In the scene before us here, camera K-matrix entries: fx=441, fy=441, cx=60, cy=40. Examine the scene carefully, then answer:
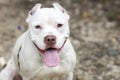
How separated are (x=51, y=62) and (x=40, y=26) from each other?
36cm

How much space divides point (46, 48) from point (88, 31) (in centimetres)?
257

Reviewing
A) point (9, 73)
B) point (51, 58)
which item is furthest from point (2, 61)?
point (51, 58)

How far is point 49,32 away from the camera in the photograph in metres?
4.13

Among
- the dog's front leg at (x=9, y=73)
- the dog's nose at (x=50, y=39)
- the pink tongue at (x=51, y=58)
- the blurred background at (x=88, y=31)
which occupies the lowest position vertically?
the blurred background at (x=88, y=31)

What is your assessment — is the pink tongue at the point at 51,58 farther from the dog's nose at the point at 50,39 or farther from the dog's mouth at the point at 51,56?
the dog's nose at the point at 50,39

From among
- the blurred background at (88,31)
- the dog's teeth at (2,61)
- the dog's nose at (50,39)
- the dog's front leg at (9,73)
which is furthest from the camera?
the blurred background at (88,31)

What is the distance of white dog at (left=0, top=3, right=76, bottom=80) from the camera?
164 inches

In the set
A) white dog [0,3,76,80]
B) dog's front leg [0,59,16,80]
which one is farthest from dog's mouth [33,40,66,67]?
dog's front leg [0,59,16,80]

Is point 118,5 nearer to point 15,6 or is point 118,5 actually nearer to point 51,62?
point 15,6

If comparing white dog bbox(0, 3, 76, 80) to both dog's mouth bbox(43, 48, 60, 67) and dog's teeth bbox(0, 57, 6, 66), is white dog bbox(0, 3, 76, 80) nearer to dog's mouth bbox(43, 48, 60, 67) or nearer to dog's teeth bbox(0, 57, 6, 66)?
dog's mouth bbox(43, 48, 60, 67)

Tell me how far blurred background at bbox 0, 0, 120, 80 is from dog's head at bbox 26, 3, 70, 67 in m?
1.37

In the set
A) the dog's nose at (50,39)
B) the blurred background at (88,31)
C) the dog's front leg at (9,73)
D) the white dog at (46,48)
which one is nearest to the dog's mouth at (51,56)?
the white dog at (46,48)

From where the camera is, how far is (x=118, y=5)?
7109mm

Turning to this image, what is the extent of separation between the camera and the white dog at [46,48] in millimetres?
4172
